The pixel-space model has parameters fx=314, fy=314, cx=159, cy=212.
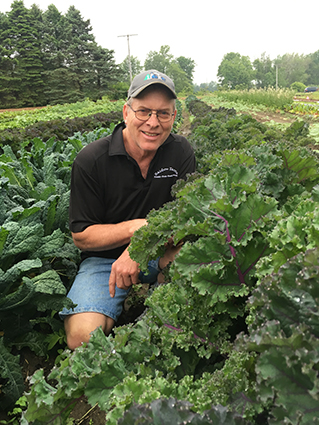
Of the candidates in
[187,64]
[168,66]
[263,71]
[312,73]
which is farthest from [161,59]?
[312,73]

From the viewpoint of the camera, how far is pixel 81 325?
2920mm

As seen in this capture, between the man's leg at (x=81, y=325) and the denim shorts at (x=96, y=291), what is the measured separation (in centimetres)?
5

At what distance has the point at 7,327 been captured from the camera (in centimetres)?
302

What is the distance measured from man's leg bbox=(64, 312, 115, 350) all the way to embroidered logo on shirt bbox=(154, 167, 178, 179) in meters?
1.51

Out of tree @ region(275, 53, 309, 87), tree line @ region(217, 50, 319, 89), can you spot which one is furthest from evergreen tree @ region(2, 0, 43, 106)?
tree @ region(275, 53, 309, 87)

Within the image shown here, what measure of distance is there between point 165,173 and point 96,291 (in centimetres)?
141

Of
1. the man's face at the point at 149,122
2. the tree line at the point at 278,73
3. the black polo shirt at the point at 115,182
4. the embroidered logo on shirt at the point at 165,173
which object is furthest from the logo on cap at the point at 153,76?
the tree line at the point at 278,73

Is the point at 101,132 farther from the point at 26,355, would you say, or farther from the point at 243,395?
the point at 243,395

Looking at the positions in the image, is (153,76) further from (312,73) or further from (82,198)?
(312,73)

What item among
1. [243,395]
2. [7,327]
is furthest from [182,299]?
[7,327]

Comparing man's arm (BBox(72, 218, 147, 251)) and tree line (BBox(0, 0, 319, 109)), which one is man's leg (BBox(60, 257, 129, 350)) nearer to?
man's arm (BBox(72, 218, 147, 251))

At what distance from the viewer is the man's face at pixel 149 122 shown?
2.88m

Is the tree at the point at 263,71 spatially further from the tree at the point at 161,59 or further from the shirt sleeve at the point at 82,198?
the shirt sleeve at the point at 82,198

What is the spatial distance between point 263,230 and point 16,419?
2.47 meters
